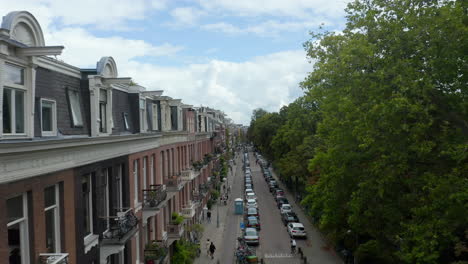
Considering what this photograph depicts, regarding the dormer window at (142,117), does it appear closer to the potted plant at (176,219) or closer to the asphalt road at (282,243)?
the potted plant at (176,219)

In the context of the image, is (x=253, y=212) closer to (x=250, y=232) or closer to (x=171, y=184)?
(x=250, y=232)

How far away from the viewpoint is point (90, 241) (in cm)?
1256

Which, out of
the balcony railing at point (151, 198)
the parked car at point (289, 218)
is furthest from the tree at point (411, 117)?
the parked car at point (289, 218)

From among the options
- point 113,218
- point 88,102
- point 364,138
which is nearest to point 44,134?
point 88,102

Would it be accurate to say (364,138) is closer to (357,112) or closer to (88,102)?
(357,112)

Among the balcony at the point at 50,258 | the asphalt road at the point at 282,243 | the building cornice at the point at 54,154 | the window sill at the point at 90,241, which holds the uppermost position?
the building cornice at the point at 54,154

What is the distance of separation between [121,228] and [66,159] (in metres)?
4.12

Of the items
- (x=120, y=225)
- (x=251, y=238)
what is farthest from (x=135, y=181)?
(x=251, y=238)

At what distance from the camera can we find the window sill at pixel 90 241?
1236cm

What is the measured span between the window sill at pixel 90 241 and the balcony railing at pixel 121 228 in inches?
21.9

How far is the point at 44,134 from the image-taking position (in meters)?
10.5

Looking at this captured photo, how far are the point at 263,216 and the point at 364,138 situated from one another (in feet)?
113

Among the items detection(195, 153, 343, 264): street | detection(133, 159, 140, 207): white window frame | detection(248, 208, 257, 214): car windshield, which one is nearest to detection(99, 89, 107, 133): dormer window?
detection(133, 159, 140, 207): white window frame

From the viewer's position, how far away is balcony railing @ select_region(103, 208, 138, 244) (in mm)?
13594
